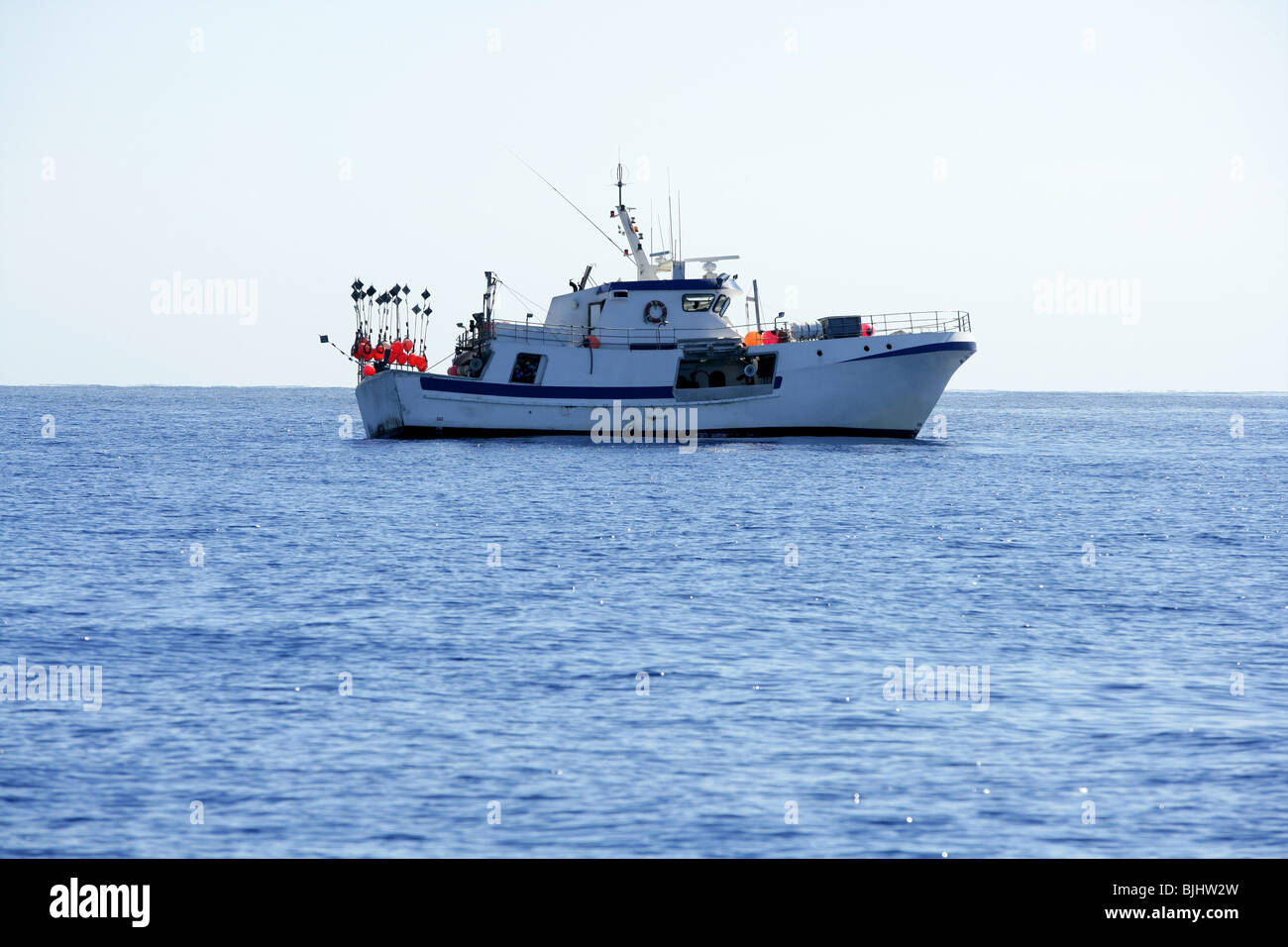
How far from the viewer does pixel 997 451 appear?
82375 mm

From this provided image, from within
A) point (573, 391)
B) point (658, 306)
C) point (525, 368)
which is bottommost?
point (573, 391)

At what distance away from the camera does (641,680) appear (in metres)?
19.2

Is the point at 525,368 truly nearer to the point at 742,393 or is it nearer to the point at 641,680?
the point at 742,393

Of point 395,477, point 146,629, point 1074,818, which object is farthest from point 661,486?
point 1074,818

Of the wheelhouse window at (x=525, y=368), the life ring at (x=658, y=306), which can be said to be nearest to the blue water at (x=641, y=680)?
the wheelhouse window at (x=525, y=368)

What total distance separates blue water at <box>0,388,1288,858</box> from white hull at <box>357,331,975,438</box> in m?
19.1

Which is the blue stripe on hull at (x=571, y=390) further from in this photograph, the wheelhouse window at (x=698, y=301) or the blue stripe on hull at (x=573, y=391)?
the wheelhouse window at (x=698, y=301)

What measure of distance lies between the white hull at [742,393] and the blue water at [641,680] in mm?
19135

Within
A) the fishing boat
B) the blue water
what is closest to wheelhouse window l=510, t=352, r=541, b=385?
the fishing boat

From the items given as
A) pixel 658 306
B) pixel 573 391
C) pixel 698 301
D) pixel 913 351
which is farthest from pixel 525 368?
pixel 913 351

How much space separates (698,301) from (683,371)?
135 inches

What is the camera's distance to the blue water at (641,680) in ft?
43.5

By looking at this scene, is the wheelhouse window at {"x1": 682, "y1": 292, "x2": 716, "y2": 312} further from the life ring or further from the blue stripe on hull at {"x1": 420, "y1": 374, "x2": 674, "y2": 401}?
the blue stripe on hull at {"x1": 420, "y1": 374, "x2": 674, "y2": 401}

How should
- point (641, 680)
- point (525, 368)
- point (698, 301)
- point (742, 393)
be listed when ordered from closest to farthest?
1. point (641, 680)
2. point (742, 393)
3. point (698, 301)
4. point (525, 368)
